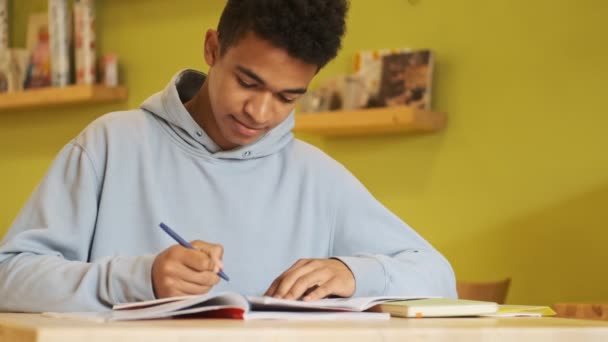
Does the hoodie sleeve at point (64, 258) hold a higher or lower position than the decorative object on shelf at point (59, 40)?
lower

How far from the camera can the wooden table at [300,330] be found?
0.82 meters

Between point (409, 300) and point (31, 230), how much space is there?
0.55 m

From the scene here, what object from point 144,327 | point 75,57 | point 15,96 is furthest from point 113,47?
point 144,327

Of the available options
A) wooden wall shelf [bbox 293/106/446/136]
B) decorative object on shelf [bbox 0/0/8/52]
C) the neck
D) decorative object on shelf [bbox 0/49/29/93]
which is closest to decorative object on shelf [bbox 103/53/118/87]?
decorative object on shelf [bbox 0/49/29/93]

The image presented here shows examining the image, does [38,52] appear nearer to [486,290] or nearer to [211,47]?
[486,290]

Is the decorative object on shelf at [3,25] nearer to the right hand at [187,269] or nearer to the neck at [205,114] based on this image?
the neck at [205,114]

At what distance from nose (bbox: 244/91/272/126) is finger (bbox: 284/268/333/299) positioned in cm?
31

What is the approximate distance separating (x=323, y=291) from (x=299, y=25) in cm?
43

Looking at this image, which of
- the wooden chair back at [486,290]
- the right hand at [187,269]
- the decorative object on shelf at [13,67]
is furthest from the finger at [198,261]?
the decorative object on shelf at [13,67]

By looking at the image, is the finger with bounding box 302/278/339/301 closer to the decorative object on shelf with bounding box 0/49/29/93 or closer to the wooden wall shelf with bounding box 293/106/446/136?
the wooden wall shelf with bounding box 293/106/446/136

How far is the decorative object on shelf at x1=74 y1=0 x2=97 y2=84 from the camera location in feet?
13.0

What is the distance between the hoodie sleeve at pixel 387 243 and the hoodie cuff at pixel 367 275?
71 mm

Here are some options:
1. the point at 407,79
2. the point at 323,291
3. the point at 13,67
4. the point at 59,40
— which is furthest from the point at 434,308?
the point at 13,67

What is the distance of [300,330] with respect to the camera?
0.89 metres
